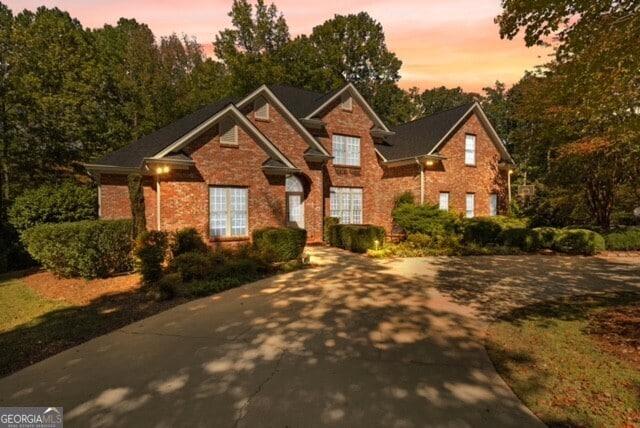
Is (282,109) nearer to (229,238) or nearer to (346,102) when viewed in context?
(346,102)

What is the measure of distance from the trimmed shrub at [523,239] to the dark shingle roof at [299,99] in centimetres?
1227

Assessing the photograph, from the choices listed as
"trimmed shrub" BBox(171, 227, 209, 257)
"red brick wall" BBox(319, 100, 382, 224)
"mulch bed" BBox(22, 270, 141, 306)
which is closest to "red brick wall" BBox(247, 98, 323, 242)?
"red brick wall" BBox(319, 100, 382, 224)

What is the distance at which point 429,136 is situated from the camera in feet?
72.8

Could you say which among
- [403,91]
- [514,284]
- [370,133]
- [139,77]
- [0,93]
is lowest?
[514,284]

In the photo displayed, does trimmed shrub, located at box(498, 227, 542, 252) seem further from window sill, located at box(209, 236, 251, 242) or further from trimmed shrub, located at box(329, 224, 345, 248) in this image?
window sill, located at box(209, 236, 251, 242)

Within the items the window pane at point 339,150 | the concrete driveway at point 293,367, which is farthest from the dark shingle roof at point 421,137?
the concrete driveway at point 293,367

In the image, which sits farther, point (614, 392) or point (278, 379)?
point (278, 379)

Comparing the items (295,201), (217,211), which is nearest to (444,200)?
(295,201)

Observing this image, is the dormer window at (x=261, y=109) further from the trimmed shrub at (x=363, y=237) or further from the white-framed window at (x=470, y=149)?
the white-framed window at (x=470, y=149)

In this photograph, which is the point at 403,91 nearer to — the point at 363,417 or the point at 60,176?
the point at 60,176

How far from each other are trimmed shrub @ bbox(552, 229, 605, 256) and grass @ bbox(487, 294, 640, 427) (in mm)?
10273

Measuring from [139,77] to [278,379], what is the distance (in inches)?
1294

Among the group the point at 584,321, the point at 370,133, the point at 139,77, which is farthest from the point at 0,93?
the point at 584,321

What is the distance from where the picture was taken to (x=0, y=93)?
21891 millimetres
